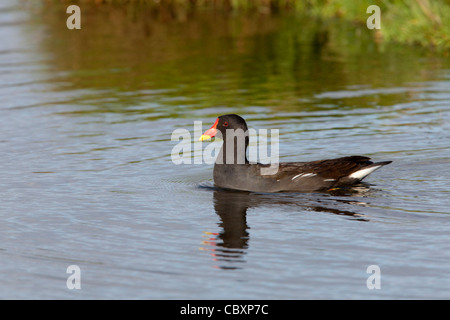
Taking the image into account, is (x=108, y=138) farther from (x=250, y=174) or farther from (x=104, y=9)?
(x=104, y=9)

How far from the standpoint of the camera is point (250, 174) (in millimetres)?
10508

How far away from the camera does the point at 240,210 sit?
9828mm

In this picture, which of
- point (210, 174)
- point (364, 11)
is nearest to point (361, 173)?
point (210, 174)

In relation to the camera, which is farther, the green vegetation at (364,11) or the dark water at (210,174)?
the green vegetation at (364,11)

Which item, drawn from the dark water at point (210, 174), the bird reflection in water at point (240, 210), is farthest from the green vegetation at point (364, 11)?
the bird reflection in water at point (240, 210)

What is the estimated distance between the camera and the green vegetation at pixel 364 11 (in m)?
21.2

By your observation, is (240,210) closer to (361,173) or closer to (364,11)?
(361,173)

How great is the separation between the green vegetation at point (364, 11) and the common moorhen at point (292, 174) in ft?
36.8

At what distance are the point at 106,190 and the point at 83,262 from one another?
8.81ft

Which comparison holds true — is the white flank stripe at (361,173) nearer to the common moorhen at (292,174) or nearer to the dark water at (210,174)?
the common moorhen at (292,174)

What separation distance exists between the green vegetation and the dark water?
687 mm

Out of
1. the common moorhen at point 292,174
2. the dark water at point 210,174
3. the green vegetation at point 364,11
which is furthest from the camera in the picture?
the green vegetation at point 364,11

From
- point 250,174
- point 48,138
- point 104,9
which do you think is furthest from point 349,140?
point 104,9

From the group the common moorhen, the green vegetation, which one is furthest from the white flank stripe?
the green vegetation
